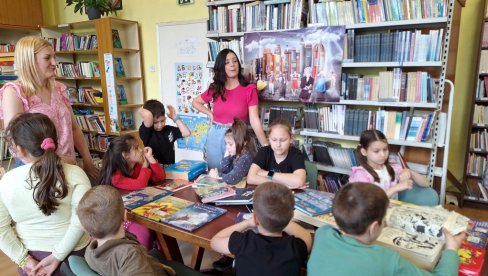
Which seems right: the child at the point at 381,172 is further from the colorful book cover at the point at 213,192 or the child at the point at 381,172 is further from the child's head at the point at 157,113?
the child's head at the point at 157,113

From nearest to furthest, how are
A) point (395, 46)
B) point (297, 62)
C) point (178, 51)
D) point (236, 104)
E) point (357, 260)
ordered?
point (357, 260) → point (395, 46) → point (236, 104) → point (297, 62) → point (178, 51)

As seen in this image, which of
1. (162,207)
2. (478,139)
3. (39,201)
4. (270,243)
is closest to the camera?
(270,243)

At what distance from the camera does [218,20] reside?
354 centimetres

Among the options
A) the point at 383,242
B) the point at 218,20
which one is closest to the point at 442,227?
the point at 383,242

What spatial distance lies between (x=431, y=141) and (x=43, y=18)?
5681mm

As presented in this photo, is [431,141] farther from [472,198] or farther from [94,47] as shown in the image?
[94,47]

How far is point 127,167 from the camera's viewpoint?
6.72 ft

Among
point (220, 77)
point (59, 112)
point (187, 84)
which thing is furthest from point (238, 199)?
point (187, 84)

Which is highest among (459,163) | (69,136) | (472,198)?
(69,136)

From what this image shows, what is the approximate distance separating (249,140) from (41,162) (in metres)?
1.28

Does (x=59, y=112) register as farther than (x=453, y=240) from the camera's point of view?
Yes

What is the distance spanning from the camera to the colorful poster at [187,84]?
14.4ft

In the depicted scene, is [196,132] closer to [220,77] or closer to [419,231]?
[220,77]

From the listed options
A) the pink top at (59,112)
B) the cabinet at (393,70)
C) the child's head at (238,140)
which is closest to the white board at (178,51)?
the cabinet at (393,70)
